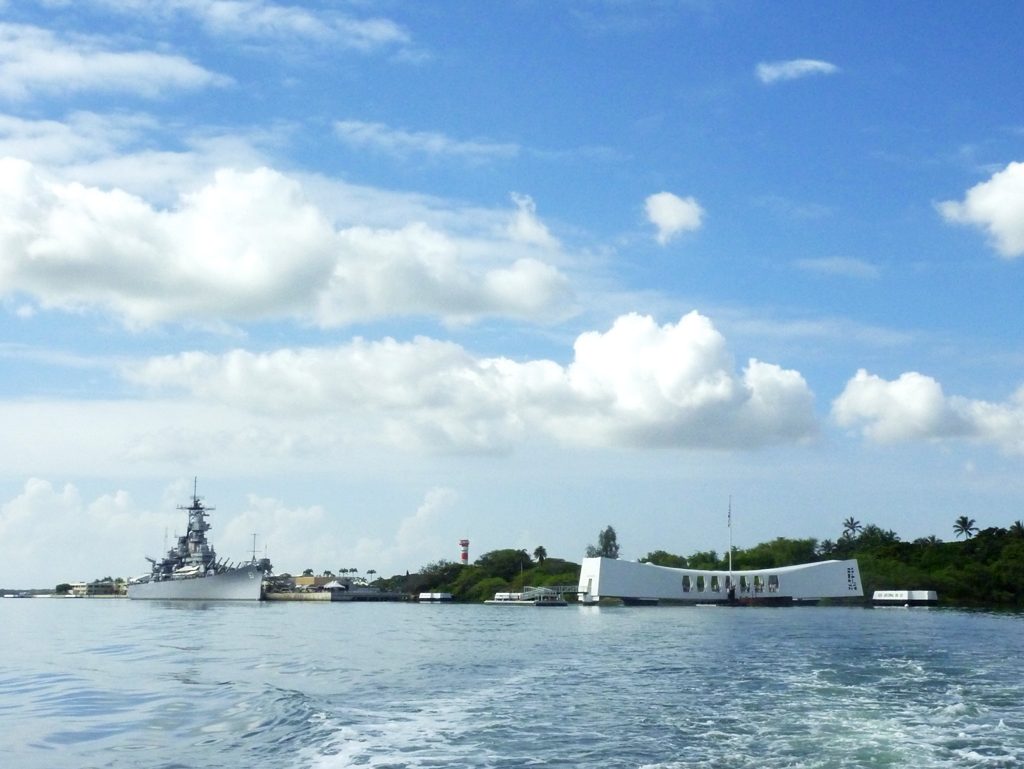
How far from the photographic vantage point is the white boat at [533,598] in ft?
467

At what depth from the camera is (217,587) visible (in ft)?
562

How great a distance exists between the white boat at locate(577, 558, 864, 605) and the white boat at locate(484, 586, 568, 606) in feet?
36.3

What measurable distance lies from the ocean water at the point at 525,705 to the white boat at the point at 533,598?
306 feet

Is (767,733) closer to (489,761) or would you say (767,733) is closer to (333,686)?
(489,761)

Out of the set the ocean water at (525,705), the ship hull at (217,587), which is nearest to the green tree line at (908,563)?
the ship hull at (217,587)

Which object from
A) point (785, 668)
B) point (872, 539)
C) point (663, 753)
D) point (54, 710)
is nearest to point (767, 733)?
point (663, 753)

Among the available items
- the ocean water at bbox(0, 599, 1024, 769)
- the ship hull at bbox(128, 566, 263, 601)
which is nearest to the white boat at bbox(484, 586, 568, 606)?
the ship hull at bbox(128, 566, 263, 601)

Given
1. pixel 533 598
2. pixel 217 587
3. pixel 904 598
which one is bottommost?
pixel 533 598

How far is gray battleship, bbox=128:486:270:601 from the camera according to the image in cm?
17025

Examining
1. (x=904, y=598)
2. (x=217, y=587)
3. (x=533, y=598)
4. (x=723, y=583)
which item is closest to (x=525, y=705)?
(x=904, y=598)

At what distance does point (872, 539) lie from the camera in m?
183

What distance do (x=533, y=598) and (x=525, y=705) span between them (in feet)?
436

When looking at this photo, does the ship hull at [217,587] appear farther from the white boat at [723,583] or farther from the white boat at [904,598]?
the white boat at [904,598]

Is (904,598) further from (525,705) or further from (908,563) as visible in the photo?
(525,705)
